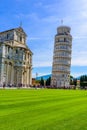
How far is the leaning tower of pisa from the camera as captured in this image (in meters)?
172

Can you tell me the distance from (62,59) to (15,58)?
58.5 metres

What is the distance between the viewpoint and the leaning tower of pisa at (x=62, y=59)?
172m

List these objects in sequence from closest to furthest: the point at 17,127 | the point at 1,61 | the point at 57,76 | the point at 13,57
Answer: the point at 17,127
the point at 1,61
the point at 13,57
the point at 57,76

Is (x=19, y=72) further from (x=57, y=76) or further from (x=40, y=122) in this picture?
(x=40, y=122)

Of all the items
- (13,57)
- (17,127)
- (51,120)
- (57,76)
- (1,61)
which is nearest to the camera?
(17,127)

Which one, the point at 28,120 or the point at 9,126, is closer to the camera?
the point at 9,126

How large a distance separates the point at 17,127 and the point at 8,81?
103m

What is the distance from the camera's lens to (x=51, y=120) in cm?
1255

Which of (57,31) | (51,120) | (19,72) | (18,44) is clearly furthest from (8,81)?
(51,120)

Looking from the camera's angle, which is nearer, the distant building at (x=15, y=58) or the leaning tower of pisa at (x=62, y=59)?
the distant building at (x=15, y=58)

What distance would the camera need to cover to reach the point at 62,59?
6796 inches

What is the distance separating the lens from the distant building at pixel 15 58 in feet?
367

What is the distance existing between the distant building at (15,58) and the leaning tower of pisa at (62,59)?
47.2 metres

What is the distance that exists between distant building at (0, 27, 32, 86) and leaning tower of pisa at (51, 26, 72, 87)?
155 ft
